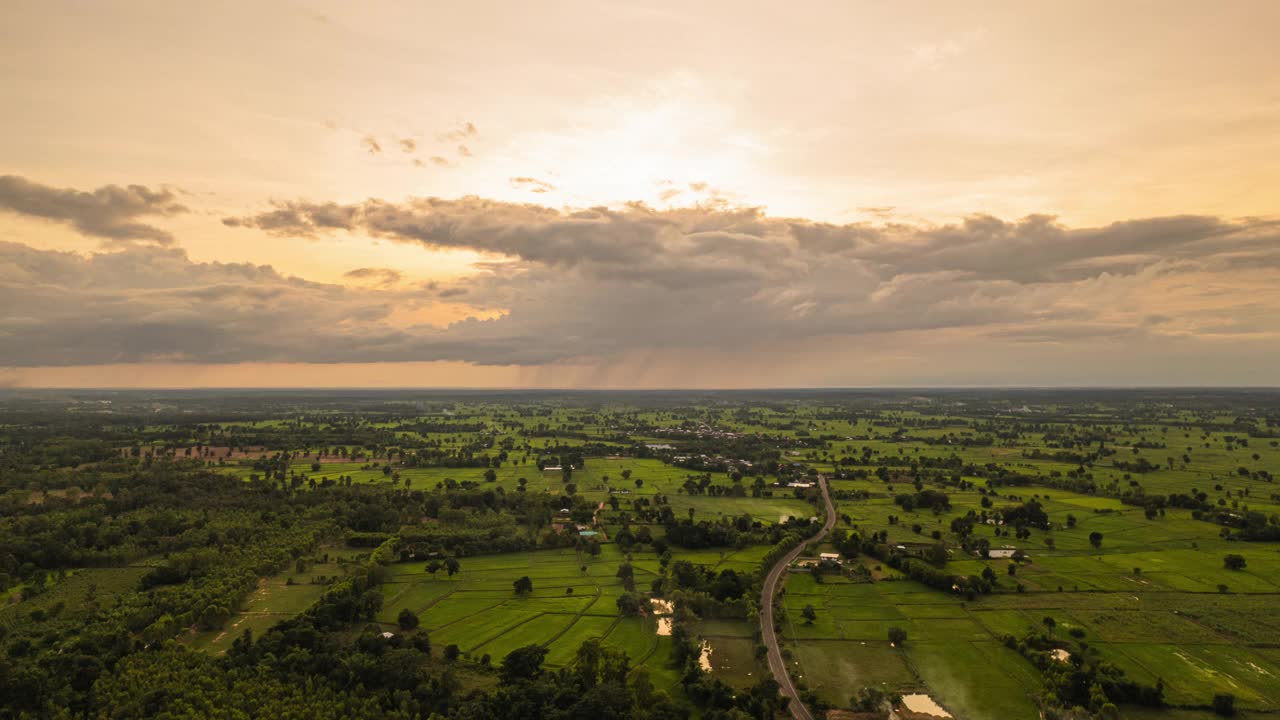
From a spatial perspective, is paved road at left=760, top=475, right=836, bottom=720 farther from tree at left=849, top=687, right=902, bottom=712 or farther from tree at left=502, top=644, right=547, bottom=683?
tree at left=502, top=644, right=547, bottom=683

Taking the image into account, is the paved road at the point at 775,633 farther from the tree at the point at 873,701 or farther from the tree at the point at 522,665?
the tree at the point at 522,665

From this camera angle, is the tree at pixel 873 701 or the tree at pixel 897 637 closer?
the tree at pixel 873 701

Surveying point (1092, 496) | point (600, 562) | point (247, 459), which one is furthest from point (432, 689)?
point (247, 459)

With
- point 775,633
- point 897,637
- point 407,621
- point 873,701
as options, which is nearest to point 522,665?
point 407,621

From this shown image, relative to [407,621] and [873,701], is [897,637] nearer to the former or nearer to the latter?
[873,701]

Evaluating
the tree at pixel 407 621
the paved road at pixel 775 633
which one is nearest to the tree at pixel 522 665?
the tree at pixel 407 621

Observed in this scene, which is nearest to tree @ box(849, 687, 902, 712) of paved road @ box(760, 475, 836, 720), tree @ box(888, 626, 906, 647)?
paved road @ box(760, 475, 836, 720)
